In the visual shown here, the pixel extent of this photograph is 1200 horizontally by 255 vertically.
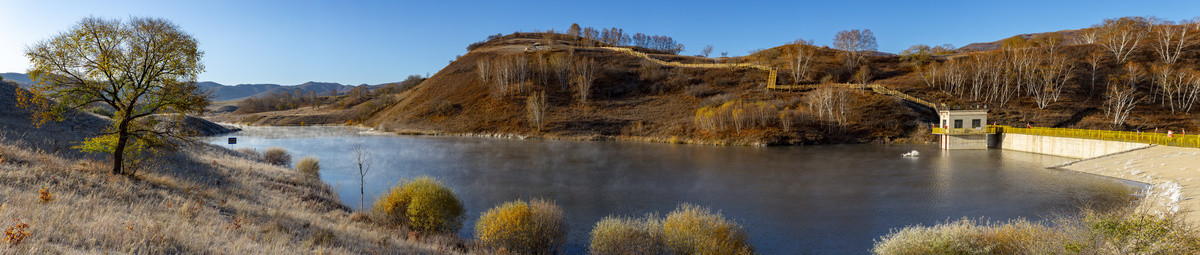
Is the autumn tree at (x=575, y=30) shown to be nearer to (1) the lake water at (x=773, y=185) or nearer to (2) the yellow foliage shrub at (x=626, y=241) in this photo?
(1) the lake water at (x=773, y=185)

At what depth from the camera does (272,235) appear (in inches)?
466

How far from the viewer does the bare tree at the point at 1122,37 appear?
8262cm

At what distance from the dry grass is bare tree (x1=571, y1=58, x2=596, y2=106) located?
70015 millimetres

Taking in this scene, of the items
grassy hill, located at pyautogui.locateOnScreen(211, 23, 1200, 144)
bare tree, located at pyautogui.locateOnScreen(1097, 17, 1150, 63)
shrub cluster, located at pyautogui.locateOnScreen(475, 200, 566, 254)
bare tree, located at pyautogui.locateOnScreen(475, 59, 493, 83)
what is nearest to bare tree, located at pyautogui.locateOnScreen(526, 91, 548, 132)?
grassy hill, located at pyautogui.locateOnScreen(211, 23, 1200, 144)

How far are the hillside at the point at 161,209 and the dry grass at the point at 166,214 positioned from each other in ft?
0.09

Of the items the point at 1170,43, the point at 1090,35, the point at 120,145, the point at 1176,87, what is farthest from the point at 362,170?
the point at 1090,35

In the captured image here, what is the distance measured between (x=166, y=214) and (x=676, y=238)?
13432 mm

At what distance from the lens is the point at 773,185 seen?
91.7ft


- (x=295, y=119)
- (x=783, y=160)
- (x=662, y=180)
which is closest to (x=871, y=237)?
(x=662, y=180)

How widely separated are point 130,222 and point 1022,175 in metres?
42.8

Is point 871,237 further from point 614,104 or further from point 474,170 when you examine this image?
point 614,104

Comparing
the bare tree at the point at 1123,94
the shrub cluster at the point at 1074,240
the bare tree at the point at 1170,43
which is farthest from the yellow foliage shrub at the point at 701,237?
the bare tree at the point at 1170,43

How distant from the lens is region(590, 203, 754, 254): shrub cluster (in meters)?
12.6

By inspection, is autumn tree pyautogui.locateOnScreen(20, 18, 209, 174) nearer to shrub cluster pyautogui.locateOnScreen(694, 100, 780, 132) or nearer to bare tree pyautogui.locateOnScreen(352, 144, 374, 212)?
bare tree pyautogui.locateOnScreen(352, 144, 374, 212)
